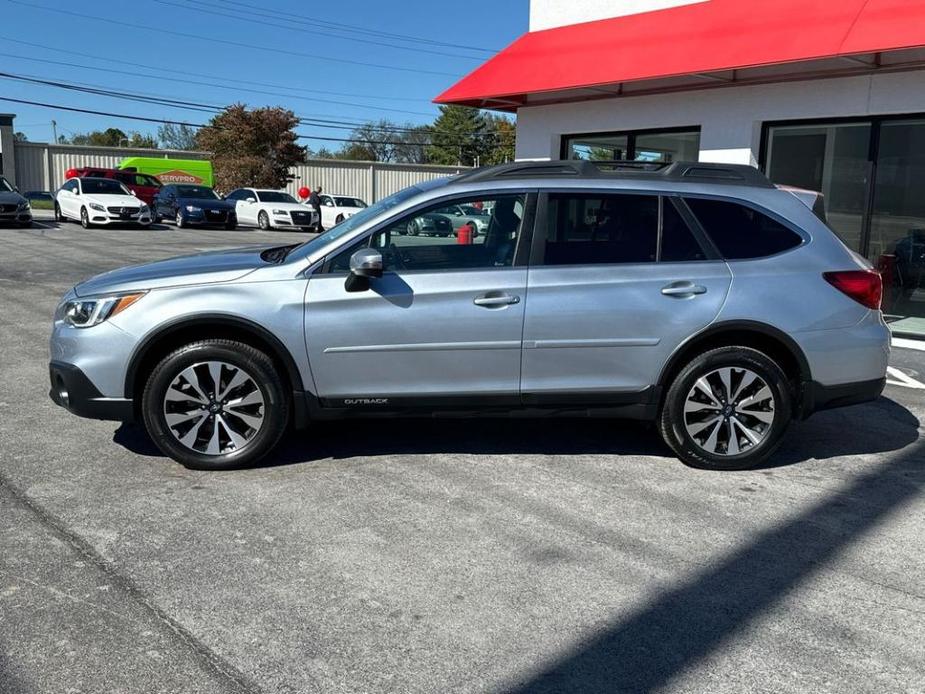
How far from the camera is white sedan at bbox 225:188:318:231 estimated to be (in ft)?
98.3

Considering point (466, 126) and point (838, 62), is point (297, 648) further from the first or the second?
point (466, 126)

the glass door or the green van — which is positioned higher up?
the green van

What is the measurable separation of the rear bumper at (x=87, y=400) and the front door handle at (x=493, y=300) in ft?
6.86

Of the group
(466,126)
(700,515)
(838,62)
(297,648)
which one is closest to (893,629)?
(700,515)

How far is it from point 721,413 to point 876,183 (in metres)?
6.67

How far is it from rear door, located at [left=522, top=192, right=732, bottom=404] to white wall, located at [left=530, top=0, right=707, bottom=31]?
787 centimetres

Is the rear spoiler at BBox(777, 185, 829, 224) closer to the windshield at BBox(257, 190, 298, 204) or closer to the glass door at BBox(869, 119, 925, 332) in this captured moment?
the glass door at BBox(869, 119, 925, 332)

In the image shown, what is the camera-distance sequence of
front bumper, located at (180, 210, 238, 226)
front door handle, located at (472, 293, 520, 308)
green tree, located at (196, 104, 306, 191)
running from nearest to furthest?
front door handle, located at (472, 293, 520, 308) → front bumper, located at (180, 210, 238, 226) → green tree, located at (196, 104, 306, 191)

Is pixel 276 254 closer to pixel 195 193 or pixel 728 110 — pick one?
pixel 728 110

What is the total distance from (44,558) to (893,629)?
142 inches

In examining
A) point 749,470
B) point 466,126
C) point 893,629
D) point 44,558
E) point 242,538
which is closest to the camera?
point 893,629

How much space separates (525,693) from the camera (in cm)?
286

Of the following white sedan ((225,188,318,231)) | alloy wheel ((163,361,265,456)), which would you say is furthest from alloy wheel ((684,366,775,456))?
→ white sedan ((225,188,318,231))

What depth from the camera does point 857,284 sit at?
16.9ft
